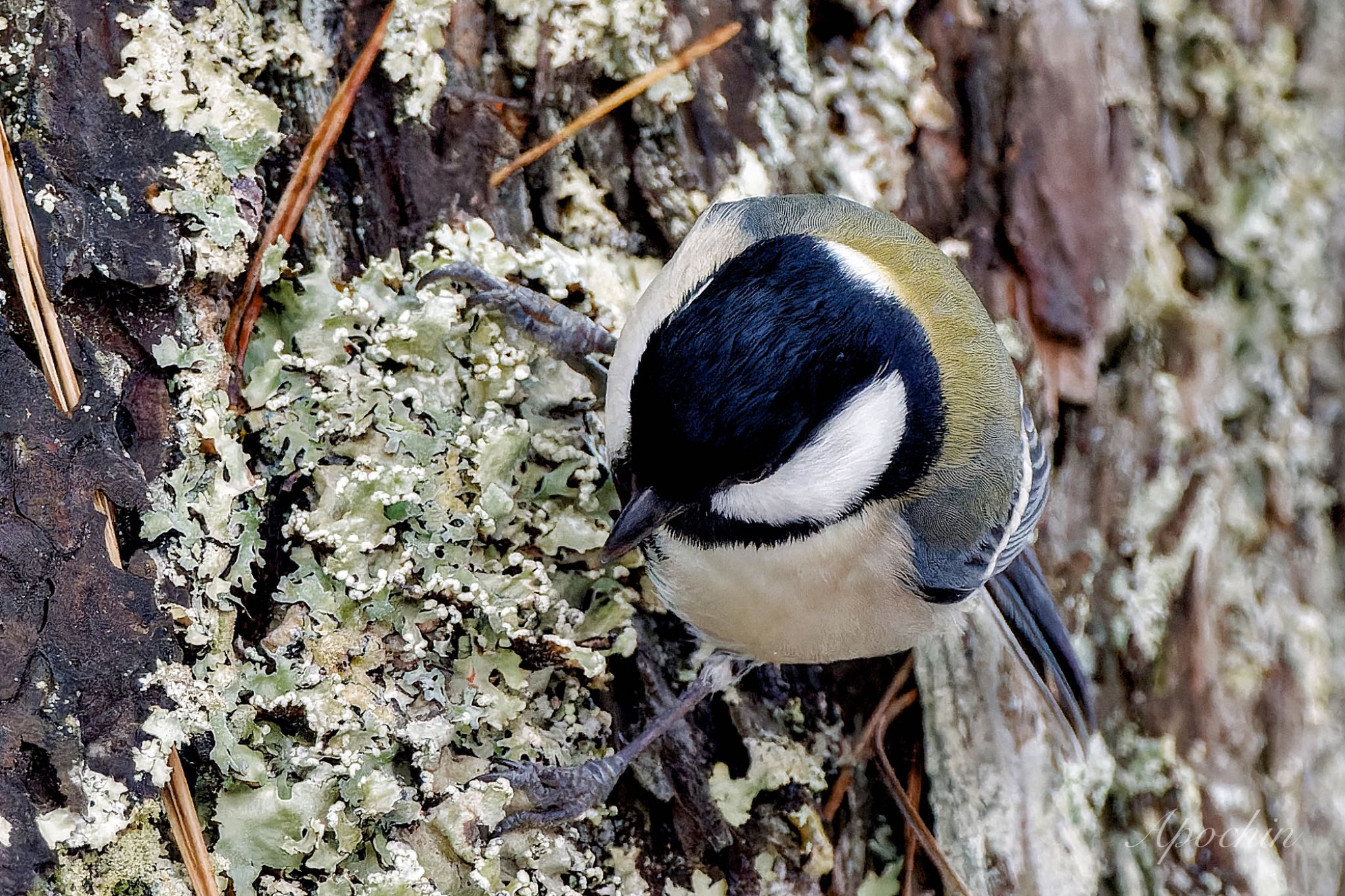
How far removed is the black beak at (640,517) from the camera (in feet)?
3.13

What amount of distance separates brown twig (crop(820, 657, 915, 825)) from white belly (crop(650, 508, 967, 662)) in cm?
12

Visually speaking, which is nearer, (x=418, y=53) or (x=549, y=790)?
(x=549, y=790)

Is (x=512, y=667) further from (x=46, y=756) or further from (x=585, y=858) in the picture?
(x=46, y=756)

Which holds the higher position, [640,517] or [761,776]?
[640,517]

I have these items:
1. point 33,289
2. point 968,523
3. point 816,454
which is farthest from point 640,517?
point 33,289

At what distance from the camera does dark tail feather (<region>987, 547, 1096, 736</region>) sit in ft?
4.12

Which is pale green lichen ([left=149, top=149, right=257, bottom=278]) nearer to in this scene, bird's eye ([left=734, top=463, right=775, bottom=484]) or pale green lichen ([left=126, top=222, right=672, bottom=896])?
pale green lichen ([left=126, top=222, right=672, bottom=896])

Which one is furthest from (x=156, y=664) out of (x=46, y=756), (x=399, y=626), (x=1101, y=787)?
(x=1101, y=787)

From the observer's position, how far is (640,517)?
961 millimetres

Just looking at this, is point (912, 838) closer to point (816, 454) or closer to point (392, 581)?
point (816, 454)

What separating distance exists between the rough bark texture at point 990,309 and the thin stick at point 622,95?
2cm

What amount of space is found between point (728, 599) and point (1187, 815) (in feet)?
2.48

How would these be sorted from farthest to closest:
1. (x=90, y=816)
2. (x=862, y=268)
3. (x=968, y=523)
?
(x=968, y=523)
(x=862, y=268)
(x=90, y=816)

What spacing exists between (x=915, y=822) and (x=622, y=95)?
2.86ft
